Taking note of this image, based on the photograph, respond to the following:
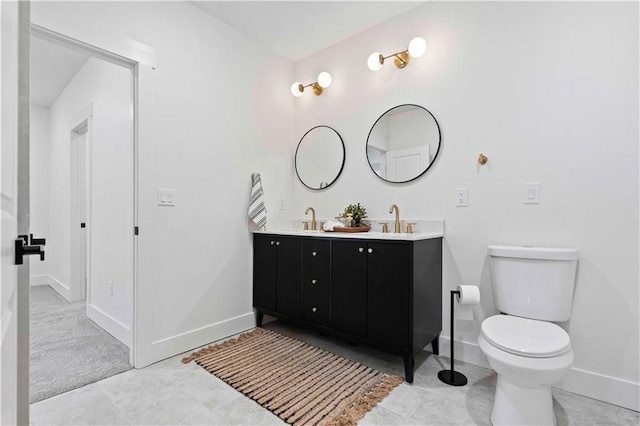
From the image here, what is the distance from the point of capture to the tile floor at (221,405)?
5.18ft

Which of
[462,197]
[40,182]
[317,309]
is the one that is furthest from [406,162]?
[40,182]

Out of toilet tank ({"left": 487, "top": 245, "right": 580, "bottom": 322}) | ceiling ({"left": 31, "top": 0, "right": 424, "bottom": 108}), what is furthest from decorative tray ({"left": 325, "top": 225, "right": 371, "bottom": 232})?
ceiling ({"left": 31, "top": 0, "right": 424, "bottom": 108})

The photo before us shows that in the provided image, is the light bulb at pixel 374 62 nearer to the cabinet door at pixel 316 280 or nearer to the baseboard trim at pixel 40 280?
the cabinet door at pixel 316 280

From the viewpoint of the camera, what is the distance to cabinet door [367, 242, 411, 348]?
1.93 m

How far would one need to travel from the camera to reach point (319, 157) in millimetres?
3072

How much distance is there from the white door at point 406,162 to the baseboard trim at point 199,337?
1.69 metres

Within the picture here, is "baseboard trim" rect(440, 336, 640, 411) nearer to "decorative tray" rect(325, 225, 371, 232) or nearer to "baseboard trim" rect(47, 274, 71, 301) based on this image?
"decorative tray" rect(325, 225, 371, 232)

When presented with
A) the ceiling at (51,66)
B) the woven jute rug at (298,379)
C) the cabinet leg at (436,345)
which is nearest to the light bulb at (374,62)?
the cabinet leg at (436,345)

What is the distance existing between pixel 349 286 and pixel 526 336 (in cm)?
101

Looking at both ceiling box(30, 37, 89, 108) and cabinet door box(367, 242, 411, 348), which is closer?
cabinet door box(367, 242, 411, 348)

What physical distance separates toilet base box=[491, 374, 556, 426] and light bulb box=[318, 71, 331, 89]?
100 inches

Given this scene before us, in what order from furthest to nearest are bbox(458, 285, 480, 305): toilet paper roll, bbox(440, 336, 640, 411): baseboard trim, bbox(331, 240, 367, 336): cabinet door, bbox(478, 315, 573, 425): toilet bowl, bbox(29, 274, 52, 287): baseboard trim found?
bbox(29, 274, 52, 287): baseboard trim, bbox(331, 240, 367, 336): cabinet door, bbox(458, 285, 480, 305): toilet paper roll, bbox(440, 336, 640, 411): baseboard trim, bbox(478, 315, 573, 425): toilet bowl

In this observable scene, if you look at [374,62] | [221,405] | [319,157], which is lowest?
[221,405]

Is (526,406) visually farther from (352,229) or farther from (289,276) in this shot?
(289,276)
